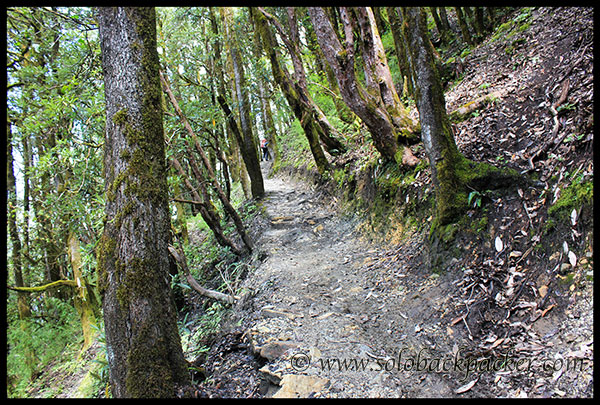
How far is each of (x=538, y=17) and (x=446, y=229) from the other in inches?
233

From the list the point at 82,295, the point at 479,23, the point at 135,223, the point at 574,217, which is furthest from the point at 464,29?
the point at 82,295

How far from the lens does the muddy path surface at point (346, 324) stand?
2770 millimetres

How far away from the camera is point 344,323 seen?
3.73 metres

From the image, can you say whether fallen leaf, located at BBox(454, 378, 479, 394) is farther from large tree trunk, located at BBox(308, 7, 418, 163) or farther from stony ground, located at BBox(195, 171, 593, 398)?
large tree trunk, located at BBox(308, 7, 418, 163)

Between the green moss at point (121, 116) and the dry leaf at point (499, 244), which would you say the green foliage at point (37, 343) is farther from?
the dry leaf at point (499, 244)

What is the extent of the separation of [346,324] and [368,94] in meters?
4.18

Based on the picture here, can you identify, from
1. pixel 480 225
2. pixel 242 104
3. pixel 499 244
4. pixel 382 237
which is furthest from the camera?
pixel 242 104

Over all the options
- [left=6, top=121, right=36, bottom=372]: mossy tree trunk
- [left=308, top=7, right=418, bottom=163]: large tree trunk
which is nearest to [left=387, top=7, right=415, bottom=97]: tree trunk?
[left=308, top=7, right=418, bottom=163]: large tree trunk

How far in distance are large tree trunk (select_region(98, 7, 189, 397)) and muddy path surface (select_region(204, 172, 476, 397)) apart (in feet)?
3.28

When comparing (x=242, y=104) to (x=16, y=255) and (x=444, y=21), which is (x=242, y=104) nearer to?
(x=444, y=21)

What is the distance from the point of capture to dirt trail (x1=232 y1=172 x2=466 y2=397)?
9.07 ft

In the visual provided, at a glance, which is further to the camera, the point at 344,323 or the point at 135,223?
the point at 344,323

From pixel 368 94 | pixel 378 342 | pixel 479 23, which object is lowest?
pixel 378 342

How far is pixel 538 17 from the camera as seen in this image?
6.61 m
